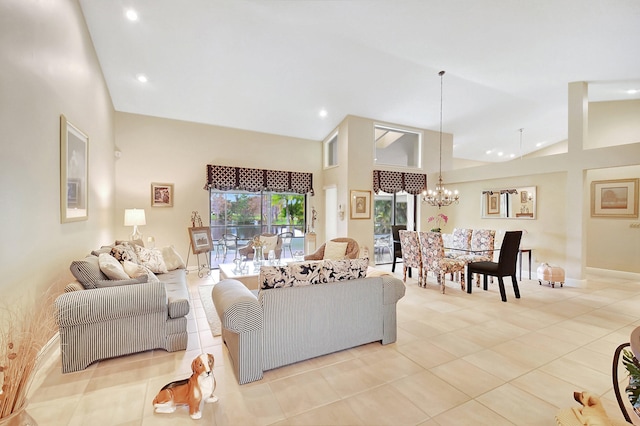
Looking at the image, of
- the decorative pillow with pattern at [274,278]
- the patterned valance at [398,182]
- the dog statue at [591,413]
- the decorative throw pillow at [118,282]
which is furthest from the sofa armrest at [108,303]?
the patterned valance at [398,182]

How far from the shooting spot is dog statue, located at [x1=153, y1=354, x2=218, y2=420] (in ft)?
6.09

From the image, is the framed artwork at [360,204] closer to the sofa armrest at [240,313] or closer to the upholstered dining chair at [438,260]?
the upholstered dining chair at [438,260]

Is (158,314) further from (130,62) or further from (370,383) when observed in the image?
(130,62)

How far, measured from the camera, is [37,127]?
2490mm

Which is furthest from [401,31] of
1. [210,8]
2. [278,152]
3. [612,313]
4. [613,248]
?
[613,248]

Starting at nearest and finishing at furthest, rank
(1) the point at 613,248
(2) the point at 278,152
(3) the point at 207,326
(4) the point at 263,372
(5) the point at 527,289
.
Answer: (4) the point at 263,372 < (3) the point at 207,326 < (5) the point at 527,289 < (1) the point at 613,248 < (2) the point at 278,152

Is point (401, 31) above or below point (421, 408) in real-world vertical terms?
above

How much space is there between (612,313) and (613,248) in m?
3.27

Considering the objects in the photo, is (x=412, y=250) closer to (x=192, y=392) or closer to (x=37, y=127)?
(x=192, y=392)

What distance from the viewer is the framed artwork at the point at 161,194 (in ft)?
19.2

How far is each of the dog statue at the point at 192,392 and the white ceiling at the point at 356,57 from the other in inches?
152

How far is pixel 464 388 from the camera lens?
2148 millimetres

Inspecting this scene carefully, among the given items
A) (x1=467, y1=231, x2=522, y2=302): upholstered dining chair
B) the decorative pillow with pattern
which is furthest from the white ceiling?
the decorative pillow with pattern

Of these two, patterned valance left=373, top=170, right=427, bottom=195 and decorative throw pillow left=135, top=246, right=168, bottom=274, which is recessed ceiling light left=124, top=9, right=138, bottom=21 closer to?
decorative throw pillow left=135, top=246, right=168, bottom=274
